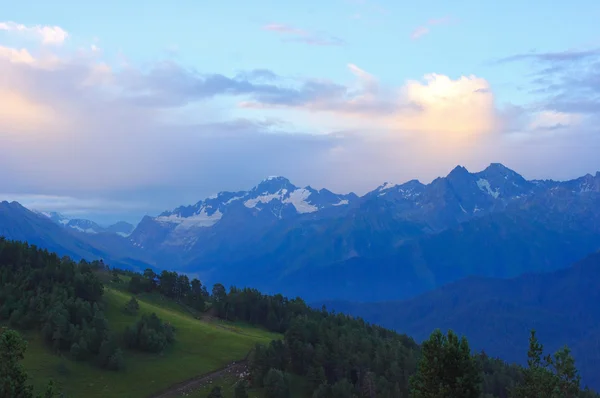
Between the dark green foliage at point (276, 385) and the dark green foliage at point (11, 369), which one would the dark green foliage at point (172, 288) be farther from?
the dark green foliage at point (11, 369)

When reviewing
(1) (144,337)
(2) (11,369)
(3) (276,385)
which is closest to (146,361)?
(1) (144,337)

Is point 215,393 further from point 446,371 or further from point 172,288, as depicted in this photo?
point 172,288

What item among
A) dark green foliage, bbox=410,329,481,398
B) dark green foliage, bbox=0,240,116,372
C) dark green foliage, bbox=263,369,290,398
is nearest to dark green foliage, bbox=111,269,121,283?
dark green foliage, bbox=0,240,116,372

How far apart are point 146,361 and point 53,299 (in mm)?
24763

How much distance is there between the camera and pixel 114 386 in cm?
11038

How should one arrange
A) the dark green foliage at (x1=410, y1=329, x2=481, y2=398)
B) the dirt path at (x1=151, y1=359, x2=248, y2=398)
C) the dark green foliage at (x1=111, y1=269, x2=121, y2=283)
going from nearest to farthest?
the dark green foliage at (x1=410, y1=329, x2=481, y2=398), the dirt path at (x1=151, y1=359, x2=248, y2=398), the dark green foliage at (x1=111, y1=269, x2=121, y2=283)

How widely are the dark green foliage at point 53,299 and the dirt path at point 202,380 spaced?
14.5m

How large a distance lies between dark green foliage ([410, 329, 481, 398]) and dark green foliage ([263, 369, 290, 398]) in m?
58.5

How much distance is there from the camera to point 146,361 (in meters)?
124

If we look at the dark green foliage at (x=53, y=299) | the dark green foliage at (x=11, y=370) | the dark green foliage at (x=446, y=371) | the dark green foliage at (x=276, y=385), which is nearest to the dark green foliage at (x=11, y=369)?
the dark green foliage at (x=11, y=370)

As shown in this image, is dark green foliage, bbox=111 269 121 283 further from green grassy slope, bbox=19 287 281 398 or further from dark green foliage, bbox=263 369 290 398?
dark green foliage, bbox=263 369 290 398

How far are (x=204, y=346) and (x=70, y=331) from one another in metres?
28.8

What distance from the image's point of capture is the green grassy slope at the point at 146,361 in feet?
358

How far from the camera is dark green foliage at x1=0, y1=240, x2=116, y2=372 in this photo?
392 ft
